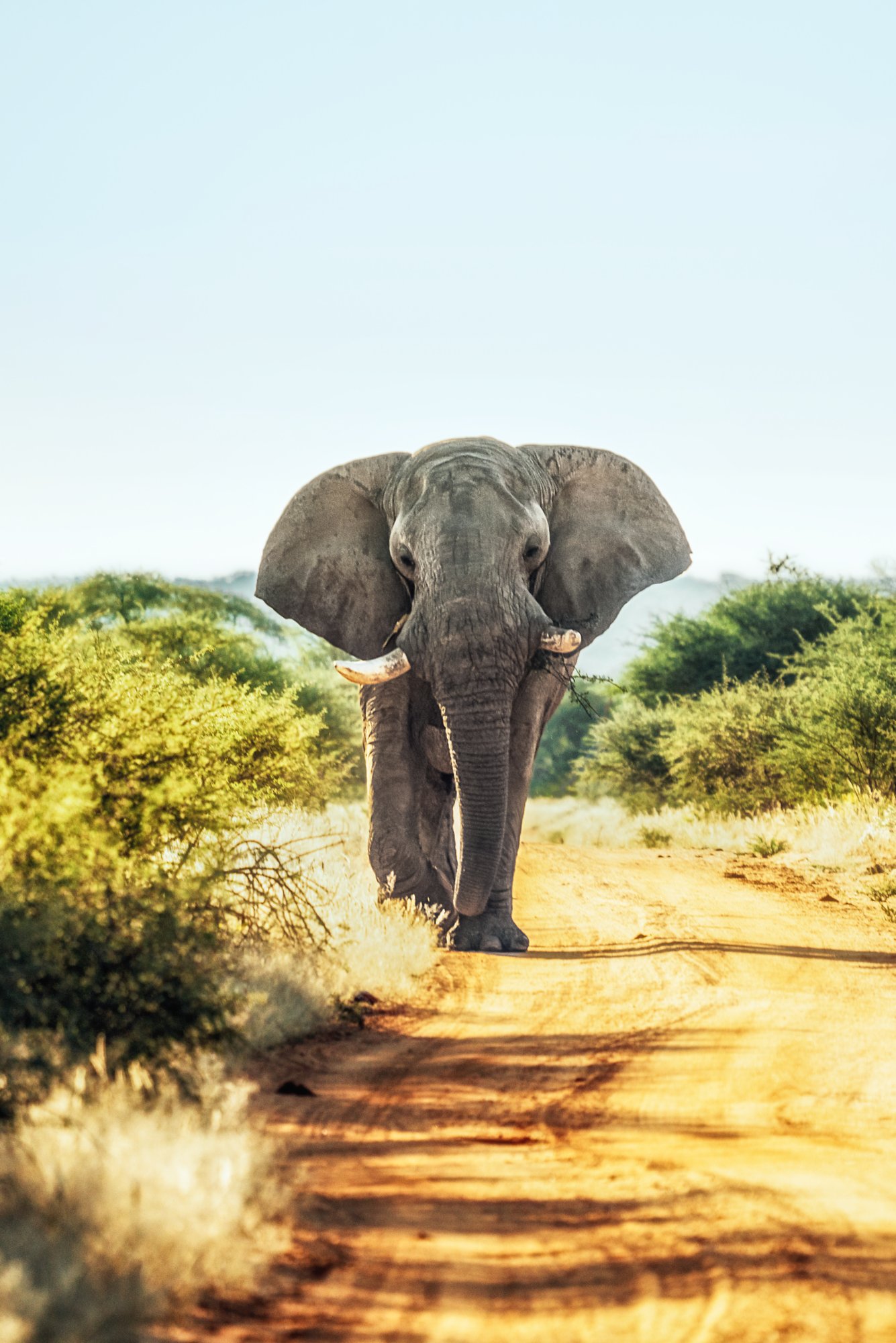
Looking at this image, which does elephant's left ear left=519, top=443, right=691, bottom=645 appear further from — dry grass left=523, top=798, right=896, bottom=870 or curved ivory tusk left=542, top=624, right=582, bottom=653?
dry grass left=523, top=798, right=896, bottom=870

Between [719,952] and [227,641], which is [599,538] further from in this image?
[227,641]

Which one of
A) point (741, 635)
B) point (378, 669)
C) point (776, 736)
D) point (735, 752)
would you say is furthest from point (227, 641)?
point (741, 635)

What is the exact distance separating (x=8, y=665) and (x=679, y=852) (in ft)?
40.1

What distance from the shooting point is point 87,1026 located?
166 inches

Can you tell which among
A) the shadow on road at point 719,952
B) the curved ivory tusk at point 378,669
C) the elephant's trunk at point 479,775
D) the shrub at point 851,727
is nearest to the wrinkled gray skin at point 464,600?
the elephant's trunk at point 479,775

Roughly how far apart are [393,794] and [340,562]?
2.02 m

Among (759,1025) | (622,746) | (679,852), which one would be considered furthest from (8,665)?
(622,746)

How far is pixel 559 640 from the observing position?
8.88 metres

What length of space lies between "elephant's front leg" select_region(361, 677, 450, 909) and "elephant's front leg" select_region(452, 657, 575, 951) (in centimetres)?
65

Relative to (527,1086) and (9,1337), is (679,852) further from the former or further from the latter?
(9,1337)

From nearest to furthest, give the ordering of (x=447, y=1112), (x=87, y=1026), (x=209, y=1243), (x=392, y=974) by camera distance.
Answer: (x=209, y=1243) < (x=87, y=1026) < (x=447, y=1112) < (x=392, y=974)

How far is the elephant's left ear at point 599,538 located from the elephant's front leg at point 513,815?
2.49ft

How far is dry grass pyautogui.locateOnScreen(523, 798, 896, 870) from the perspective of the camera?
46.9ft

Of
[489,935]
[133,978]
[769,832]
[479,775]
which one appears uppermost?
[133,978]
